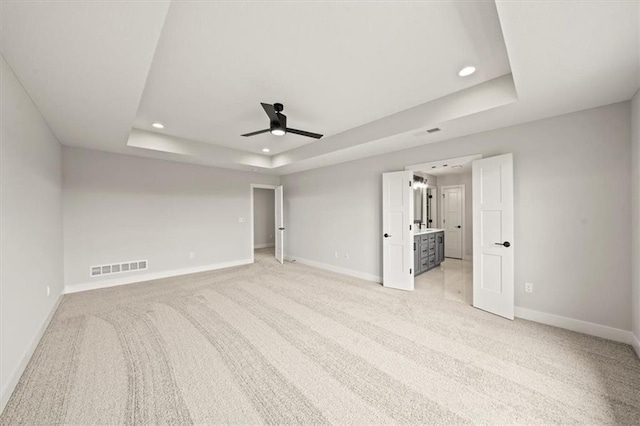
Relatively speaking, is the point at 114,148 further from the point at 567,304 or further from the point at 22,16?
the point at 567,304

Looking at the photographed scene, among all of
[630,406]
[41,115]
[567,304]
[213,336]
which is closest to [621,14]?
[630,406]

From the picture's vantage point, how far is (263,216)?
9320mm

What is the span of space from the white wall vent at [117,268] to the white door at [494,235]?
6.05m

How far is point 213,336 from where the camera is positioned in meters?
2.67

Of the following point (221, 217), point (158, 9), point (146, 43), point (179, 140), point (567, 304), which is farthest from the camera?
point (221, 217)

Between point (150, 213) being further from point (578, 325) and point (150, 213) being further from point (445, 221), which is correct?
point (445, 221)

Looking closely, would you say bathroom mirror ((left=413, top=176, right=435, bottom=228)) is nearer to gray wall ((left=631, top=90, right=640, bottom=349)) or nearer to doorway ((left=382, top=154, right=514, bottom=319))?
doorway ((left=382, top=154, right=514, bottom=319))

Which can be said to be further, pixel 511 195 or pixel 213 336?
pixel 511 195

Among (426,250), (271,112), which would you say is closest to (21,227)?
(271,112)

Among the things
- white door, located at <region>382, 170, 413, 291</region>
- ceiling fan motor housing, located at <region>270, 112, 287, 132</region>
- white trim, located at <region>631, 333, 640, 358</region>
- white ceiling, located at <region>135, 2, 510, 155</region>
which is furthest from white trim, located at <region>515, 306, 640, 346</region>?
ceiling fan motor housing, located at <region>270, 112, 287, 132</region>

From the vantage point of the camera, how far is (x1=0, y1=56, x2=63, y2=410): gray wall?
72.9 inches

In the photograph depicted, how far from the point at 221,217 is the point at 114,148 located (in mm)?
2476

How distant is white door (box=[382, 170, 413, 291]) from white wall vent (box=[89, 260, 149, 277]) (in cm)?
487

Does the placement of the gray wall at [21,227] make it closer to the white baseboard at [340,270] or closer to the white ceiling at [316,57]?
the white ceiling at [316,57]
